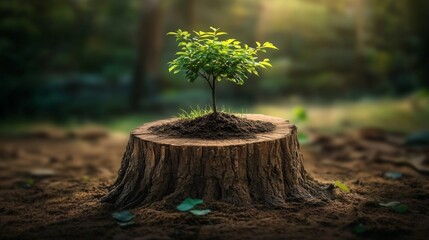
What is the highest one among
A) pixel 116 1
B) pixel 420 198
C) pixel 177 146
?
pixel 116 1

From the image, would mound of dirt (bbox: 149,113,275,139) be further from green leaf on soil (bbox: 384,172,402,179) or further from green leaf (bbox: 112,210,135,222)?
green leaf on soil (bbox: 384,172,402,179)

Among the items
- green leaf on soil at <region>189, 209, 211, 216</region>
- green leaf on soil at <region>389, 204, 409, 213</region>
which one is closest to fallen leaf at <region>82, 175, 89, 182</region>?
green leaf on soil at <region>189, 209, 211, 216</region>

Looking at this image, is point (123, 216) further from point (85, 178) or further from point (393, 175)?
point (393, 175)

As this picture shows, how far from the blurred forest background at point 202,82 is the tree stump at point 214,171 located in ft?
19.6

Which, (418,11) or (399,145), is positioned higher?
(418,11)

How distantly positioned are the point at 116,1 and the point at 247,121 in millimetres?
12850

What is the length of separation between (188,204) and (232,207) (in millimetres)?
403

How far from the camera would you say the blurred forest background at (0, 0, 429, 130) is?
490 inches

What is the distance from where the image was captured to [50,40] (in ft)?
50.2

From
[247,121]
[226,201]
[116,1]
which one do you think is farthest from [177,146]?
[116,1]

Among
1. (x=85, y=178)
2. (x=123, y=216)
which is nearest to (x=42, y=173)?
(x=85, y=178)

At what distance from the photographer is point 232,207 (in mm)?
4410

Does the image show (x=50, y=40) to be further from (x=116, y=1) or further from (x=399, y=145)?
(x=399, y=145)

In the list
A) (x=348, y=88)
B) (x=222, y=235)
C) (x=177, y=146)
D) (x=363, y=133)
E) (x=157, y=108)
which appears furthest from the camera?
(x=348, y=88)
